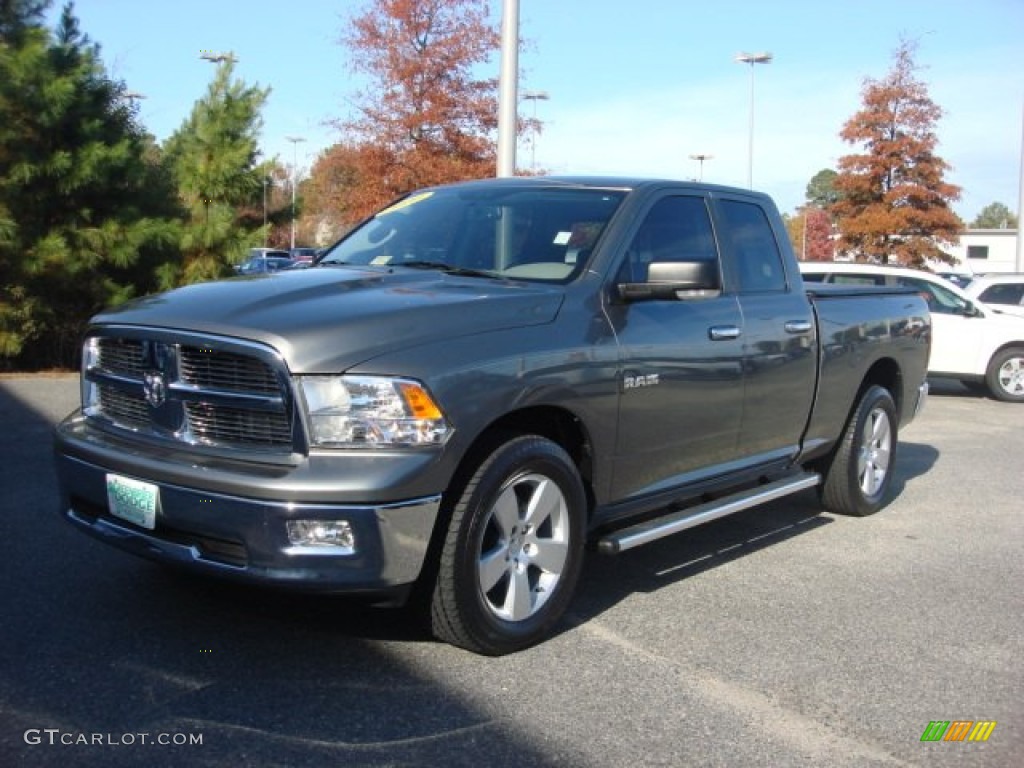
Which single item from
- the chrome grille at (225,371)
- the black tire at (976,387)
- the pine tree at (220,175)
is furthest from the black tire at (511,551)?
the black tire at (976,387)

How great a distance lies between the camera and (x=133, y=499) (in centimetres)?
373

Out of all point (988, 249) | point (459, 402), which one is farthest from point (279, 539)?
point (988, 249)

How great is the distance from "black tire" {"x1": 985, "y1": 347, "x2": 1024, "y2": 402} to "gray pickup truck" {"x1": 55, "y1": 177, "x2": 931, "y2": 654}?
9828 millimetres

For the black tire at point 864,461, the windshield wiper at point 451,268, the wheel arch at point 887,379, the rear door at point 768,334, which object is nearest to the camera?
the windshield wiper at point 451,268

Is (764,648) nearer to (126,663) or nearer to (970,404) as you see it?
(126,663)

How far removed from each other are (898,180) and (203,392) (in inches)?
1057

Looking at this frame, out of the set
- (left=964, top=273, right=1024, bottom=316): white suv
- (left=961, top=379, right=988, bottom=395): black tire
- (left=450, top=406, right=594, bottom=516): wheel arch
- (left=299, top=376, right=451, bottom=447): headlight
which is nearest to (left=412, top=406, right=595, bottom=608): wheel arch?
(left=450, top=406, right=594, bottom=516): wheel arch

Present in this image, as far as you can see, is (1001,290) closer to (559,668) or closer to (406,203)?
(406,203)

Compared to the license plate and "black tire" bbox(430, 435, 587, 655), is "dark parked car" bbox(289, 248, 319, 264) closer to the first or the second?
the license plate

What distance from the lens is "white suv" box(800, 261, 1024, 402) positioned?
14.1m

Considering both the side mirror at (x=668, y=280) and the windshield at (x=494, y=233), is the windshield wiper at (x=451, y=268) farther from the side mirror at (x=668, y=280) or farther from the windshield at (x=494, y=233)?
the side mirror at (x=668, y=280)

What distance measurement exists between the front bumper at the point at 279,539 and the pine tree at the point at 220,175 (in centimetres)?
1013

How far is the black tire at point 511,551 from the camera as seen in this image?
3.75m

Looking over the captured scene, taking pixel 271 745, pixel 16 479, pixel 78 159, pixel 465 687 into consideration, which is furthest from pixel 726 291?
pixel 78 159
